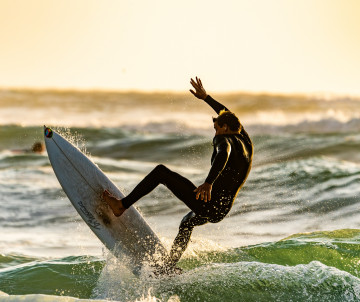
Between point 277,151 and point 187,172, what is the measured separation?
177 inches

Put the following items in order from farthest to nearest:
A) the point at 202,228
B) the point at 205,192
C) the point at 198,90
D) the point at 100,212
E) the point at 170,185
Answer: the point at 202,228
the point at 100,212
the point at 198,90
the point at 170,185
the point at 205,192

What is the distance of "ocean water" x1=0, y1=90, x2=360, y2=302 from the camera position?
651cm

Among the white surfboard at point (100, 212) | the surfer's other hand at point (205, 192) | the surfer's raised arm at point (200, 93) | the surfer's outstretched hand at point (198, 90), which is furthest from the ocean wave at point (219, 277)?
the surfer's outstretched hand at point (198, 90)

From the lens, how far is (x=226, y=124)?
6258 mm

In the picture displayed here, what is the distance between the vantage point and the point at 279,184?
1448cm

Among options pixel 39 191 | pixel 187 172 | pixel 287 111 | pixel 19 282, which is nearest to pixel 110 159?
pixel 187 172

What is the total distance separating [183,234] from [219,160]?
1079mm

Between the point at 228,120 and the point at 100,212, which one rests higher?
the point at 228,120

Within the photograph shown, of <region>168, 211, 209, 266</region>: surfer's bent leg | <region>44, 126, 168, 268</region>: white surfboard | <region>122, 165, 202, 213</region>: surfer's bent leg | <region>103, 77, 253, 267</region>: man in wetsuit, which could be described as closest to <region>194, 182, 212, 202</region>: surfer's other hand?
<region>103, 77, 253, 267</region>: man in wetsuit

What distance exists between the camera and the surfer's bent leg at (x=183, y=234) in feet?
21.3

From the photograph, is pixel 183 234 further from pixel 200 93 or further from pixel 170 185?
pixel 200 93

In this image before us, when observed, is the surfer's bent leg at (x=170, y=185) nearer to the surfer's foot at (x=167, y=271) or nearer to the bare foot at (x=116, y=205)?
the bare foot at (x=116, y=205)

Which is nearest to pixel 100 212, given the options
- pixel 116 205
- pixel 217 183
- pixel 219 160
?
pixel 116 205

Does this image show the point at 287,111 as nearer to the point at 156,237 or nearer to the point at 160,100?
A: the point at 160,100
